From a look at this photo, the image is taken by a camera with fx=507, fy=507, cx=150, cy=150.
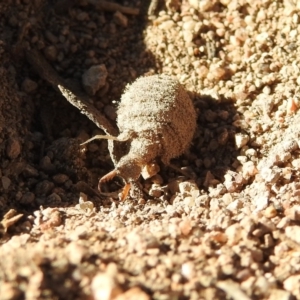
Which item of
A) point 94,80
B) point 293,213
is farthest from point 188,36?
point 293,213

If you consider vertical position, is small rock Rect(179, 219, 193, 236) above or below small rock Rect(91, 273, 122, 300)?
above

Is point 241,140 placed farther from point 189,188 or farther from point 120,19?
point 120,19

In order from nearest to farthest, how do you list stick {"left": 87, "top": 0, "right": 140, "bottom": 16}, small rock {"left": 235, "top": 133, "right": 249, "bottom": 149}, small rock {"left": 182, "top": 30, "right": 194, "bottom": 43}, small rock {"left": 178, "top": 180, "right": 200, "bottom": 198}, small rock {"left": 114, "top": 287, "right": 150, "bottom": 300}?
small rock {"left": 114, "top": 287, "right": 150, "bottom": 300}, small rock {"left": 178, "top": 180, "right": 200, "bottom": 198}, small rock {"left": 235, "top": 133, "right": 249, "bottom": 149}, small rock {"left": 182, "top": 30, "right": 194, "bottom": 43}, stick {"left": 87, "top": 0, "right": 140, "bottom": 16}

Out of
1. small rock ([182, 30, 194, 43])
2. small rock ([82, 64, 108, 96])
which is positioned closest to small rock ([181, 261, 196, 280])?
small rock ([82, 64, 108, 96])

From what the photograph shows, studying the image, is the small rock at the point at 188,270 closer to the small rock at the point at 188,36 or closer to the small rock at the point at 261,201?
the small rock at the point at 261,201

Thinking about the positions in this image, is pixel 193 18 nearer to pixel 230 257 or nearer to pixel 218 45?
pixel 218 45

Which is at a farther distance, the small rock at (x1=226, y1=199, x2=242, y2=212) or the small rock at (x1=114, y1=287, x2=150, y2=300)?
the small rock at (x1=226, y1=199, x2=242, y2=212)

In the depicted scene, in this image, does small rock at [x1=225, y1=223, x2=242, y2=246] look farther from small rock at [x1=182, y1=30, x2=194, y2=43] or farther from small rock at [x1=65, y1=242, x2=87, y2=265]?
small rock at [x1=182, y1=30, x2=194, y2=43]

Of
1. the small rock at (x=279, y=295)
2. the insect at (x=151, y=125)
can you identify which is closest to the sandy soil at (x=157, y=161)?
the small rock at (x=279, y=295)

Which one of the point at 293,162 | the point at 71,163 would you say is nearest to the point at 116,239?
the point at 71,163
